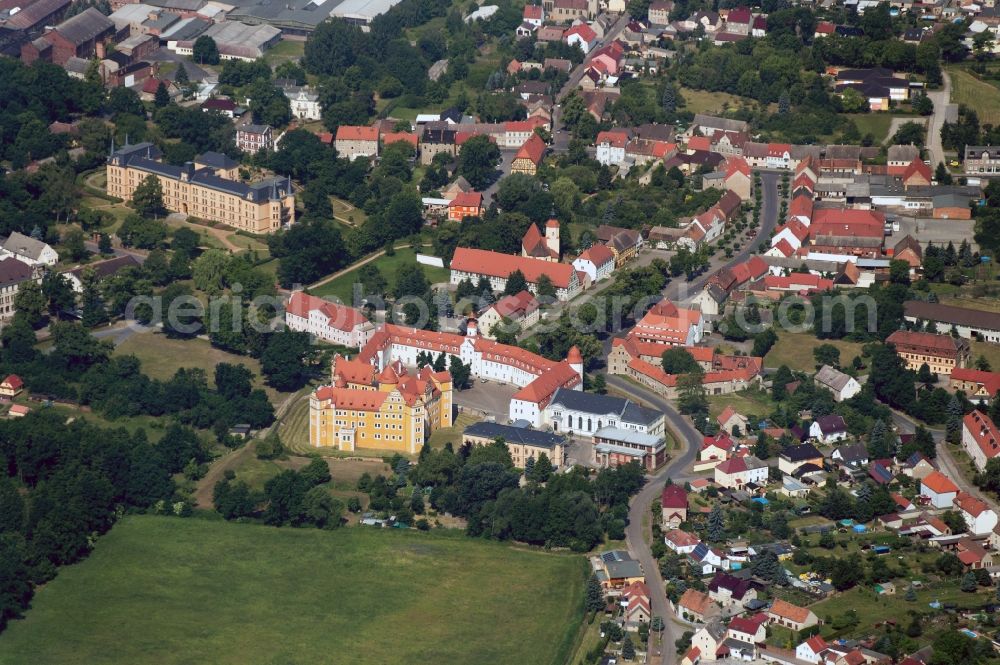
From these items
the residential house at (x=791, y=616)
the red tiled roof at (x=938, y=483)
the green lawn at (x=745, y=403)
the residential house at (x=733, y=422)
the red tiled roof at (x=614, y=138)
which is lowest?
the green lawn at (x=745, y=403)

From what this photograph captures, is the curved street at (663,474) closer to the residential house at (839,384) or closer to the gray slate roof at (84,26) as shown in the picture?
the residential house at (839,384)

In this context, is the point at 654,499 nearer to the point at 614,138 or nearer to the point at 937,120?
the point at 614,138

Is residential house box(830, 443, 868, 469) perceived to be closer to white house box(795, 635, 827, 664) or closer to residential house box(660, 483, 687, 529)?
residential house box(660, 483, 687, 529)

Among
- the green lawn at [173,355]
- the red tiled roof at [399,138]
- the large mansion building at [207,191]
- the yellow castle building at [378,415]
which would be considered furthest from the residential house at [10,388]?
the red tiled roof at [399,138]

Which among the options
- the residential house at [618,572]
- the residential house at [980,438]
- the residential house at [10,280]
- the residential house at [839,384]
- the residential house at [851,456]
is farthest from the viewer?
Answer: the residential house at [10,280]

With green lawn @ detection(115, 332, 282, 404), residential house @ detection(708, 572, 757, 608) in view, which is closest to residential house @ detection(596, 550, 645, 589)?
residential house @ detection(708, 572, 757, 608)

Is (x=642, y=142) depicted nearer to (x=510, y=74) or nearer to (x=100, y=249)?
(x=510, y=74)
